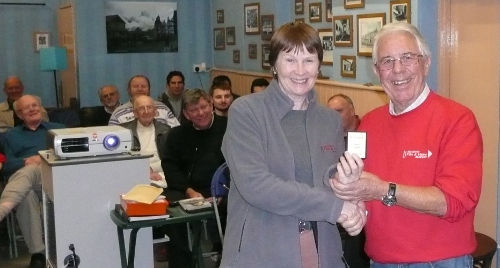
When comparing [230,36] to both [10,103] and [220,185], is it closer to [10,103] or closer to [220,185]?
[10,103]

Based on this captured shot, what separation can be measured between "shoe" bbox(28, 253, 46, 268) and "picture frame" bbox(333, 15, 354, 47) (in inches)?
123

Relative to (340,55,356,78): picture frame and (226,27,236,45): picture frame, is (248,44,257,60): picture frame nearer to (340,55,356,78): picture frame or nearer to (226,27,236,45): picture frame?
(226,27,236,45): picture frame

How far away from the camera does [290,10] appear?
717cm

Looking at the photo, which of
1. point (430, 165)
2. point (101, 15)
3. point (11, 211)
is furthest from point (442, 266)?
point (101, 15)

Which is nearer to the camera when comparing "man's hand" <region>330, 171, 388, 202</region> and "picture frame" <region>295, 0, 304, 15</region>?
"man's hand" <region>330, 171, 388, 202</region>

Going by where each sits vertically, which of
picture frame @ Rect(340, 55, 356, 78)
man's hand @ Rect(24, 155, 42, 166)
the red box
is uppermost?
picture frame @ Rect(340, 55, 356, 78)

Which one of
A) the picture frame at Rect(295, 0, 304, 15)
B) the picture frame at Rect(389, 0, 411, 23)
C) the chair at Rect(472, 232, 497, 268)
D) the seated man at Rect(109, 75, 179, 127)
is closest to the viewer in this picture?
the chair at Rect(472, 232, 497, 268)

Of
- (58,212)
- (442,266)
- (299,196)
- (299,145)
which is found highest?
(299,145)

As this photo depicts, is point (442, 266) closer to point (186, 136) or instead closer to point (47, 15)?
point (186, 136)

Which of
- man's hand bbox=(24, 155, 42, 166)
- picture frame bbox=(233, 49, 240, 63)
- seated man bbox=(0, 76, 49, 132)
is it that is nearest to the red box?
man's hand bbox=(24, 155, 42, 166)

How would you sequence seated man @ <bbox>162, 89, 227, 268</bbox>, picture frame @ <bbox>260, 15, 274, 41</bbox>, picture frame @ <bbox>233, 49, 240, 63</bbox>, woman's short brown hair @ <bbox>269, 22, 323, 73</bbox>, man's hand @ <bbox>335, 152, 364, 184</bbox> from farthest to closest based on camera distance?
picture frame @ <bbox>233, 49, 240, 63</bbox>, picture frame @ <bbox>260, 15, 274, 41</bbox>, seated man @ <bbox>162, 89, 227, 268</bbox>, woman's short brown hair @ <bbox>269, 22, 323, 73</bbox>, man's hand @ <bbox>335, 152, 364, 184</bbox>

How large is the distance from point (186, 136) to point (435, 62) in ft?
6.36

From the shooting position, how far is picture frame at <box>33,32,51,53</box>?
333 inches

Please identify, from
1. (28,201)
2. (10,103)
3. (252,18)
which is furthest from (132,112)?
(252,18)
